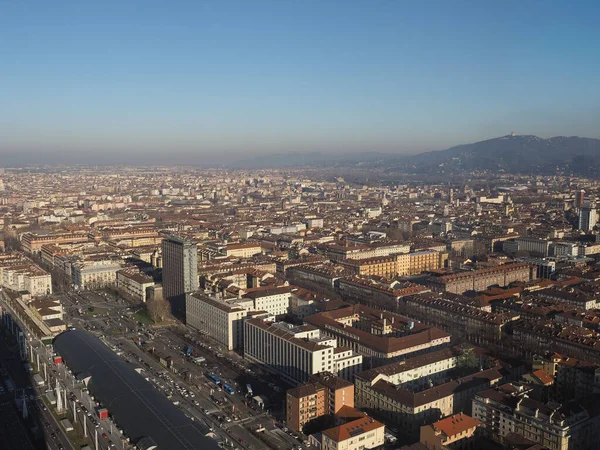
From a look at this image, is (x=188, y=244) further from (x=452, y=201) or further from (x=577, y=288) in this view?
(x=452, y=201)

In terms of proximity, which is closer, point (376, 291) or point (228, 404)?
point (228, 404)

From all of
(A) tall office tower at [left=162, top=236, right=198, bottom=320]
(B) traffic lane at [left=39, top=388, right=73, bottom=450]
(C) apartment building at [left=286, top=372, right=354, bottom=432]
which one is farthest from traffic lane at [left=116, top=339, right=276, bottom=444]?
(A) tall office tower at [left=162, top=236, right=198, bottom=320]

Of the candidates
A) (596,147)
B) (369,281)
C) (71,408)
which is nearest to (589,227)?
(369,281)

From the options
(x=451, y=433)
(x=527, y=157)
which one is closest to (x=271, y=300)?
(x=451, y=433)

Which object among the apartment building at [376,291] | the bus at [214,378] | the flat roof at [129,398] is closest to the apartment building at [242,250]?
the apartment building at [376,291]

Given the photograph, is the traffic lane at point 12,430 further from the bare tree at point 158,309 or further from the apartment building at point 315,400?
the bare tree at point 158,309

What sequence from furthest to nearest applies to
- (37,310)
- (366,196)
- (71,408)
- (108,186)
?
(108,186)
(366,196)
(37,310)
(71,408)

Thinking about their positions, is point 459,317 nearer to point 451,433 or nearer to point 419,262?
point 451,433
